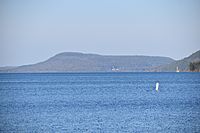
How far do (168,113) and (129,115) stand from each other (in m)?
3.93

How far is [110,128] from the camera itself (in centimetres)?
3438

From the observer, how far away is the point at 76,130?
33656mm

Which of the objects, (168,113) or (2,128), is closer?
(2,128)

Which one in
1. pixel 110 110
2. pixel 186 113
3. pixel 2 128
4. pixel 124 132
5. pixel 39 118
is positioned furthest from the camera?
pixel 110 110

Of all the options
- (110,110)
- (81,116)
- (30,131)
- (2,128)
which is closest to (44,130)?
(30,131)

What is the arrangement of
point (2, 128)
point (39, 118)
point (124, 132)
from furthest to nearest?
point (39, 118) < point (2, 128) < point (124, 132)

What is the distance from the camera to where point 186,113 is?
43.7 m

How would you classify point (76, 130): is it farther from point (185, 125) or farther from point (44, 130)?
point (185, 125)

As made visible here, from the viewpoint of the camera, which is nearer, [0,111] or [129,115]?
[129,115]

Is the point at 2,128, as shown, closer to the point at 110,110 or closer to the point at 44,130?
the point at 44,130

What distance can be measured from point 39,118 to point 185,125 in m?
12.5

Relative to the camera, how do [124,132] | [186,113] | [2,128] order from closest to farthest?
[124,132] < [2,128] < [186,113]

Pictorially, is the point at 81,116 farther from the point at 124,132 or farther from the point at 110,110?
the point at 124,132

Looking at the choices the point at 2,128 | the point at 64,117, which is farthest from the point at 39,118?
the point at 2,128
